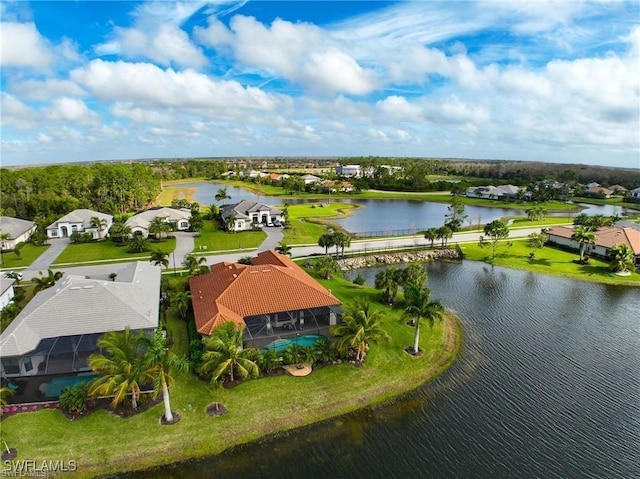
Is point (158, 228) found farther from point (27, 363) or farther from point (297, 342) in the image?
point (297, 342)

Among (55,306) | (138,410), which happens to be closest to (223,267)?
(55,306)

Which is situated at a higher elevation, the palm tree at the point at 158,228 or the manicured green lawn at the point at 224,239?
the palm tree at the point at 158,228

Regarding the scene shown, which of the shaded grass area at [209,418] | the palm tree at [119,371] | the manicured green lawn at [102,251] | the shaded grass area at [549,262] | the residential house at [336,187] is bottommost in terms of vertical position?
the shaded grass area at [209,418]

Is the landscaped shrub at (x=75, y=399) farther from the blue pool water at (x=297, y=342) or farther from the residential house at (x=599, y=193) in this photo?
the residential house at (x=599, y=193)

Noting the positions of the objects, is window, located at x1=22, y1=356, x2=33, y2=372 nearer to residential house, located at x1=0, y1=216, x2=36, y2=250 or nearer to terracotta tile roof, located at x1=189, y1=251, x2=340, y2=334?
terracotta tile roof, located at x1=189, y1=251, x2=340, y2=334

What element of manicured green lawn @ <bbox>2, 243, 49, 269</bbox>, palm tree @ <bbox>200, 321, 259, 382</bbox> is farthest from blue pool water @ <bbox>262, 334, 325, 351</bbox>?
manicured green lawn @ <bbox>2, 243, 49, 269</bbox>

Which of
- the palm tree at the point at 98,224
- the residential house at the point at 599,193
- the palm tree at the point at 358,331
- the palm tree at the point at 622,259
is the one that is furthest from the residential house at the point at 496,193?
the palm tree at the point at 358,331

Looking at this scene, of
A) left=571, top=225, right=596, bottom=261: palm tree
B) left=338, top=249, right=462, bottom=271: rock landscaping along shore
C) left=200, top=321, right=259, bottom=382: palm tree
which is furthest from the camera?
left=571, top=225, right=596, bottom=261: palm tree
